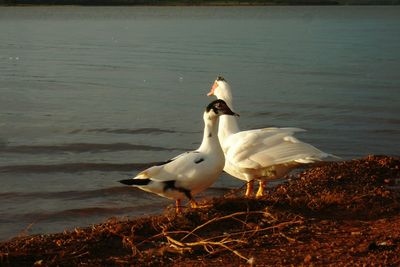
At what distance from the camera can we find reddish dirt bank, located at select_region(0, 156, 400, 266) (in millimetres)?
5246

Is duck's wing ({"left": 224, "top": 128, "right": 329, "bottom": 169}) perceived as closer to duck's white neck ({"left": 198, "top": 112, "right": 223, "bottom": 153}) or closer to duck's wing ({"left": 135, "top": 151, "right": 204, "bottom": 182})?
duck's white neck ({"left": 198, "top": 112, "right": 223, "bottom": 153})

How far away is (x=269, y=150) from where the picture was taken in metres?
7.96

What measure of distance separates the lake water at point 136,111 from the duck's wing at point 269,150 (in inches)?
53.9

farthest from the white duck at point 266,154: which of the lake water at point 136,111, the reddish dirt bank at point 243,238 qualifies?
the lake water at point 136,111

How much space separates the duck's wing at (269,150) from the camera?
775 centimetres

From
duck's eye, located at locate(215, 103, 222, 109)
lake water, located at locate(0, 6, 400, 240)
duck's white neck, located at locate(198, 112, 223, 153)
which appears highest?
duck's eye, located at locate(215, 103, 222, 109)

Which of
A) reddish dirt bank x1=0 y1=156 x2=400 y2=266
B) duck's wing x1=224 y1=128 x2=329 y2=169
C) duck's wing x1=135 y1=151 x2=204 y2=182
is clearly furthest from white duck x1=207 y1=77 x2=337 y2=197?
duck's wing x1=135 y1=151 x2=204 y2=182

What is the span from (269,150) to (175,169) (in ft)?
4.29

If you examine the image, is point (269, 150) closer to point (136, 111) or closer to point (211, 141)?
point (211, 141)

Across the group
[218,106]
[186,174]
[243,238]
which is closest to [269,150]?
[218,106]

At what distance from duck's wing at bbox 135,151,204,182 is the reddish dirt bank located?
0.52 meters

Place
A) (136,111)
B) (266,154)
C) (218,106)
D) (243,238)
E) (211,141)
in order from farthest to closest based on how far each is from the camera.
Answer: (136,111) → (266,154) → (218,106) → (211,141) → (243,238)

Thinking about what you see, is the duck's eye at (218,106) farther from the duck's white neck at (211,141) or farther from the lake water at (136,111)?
the lake water at (136,111)

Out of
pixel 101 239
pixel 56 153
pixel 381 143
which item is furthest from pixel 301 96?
pixel 101 239
